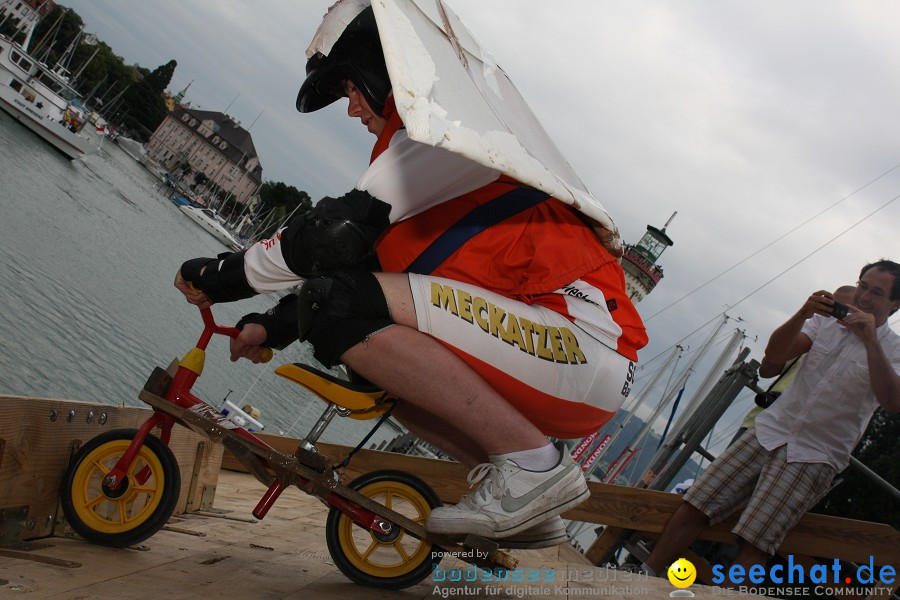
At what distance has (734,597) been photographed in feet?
11.9

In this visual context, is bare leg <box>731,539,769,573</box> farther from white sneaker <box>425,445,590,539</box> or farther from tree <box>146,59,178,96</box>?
tree <box>146,59,178,96</box>

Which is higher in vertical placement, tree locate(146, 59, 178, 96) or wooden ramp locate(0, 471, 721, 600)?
tree locate(146, 59, 178, 96)

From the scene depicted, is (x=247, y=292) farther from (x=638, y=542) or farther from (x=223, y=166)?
(x=223, y=166)

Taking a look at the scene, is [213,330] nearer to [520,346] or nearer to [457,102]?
[520,346]

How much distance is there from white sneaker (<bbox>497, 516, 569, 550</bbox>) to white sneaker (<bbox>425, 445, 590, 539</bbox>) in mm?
142

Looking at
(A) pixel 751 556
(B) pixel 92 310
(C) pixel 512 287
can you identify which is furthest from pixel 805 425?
(B) pixel 92 310

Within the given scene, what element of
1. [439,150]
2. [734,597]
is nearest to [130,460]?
[439,150]

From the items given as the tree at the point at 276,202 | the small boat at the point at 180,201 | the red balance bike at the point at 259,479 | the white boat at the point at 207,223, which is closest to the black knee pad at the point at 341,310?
the red balance bike at the point at 259,479

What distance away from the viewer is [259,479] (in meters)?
2.89

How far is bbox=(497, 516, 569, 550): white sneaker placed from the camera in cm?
276

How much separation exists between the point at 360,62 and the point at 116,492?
5.80ft

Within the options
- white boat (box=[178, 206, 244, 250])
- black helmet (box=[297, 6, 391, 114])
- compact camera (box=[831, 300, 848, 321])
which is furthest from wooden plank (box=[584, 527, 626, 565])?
white boat (box=[178, 206, 244, 250])

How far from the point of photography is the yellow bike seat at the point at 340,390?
276 cm

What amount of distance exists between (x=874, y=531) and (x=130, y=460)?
4.78 m
